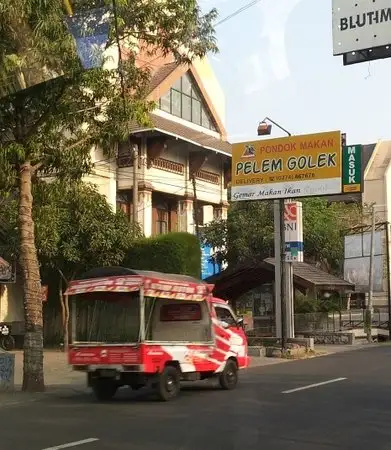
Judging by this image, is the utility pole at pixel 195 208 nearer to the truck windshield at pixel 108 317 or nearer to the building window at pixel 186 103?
the building window at pixel 186 103

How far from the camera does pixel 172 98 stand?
3272 centimetres

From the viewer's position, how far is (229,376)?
14555 millimetres

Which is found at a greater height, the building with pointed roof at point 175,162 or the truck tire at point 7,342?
the building with pointed roof at point 175,162

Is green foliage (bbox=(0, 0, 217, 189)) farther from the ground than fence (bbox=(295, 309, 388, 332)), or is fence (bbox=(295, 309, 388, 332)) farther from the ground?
green foliage (bbox=(0, 0, 217, 189))

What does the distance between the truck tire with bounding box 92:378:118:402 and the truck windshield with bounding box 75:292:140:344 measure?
811mm

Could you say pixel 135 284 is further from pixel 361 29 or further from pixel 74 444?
pixel 361 29

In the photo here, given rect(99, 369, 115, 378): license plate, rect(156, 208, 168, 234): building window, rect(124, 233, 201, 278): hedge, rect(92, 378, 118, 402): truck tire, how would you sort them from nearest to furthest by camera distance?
rect(99, 369, 115, 378): license plate < rect(92, 378, 118, 402): truck tire < rect(124, 233, 201, 278): hedge < rect(156, 208, 168, 234): building window

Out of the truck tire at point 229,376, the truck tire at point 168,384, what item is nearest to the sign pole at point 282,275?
the truck tire at point 229,376

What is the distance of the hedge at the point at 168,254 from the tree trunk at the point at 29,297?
37.3 feet

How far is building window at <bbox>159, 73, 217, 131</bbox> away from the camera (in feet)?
107

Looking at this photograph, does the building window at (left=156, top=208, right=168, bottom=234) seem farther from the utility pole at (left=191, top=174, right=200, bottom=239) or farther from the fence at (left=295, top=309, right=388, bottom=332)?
the fence at (left=295, top=309, right=388, bottom=332)

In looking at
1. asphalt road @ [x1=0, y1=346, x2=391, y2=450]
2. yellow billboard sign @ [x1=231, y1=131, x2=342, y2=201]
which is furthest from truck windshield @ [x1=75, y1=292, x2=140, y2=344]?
yellow billboard sign @ [x1=231, y1=131, x2=342, y2=201]

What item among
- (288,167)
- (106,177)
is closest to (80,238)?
(106,177)

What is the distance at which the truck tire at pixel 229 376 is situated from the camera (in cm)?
1439
